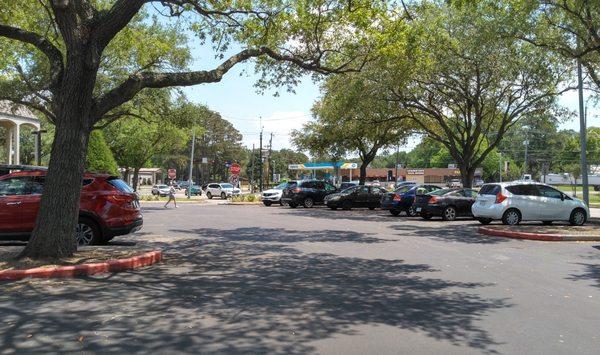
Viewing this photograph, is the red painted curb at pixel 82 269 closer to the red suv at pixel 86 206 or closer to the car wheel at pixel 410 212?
the red suv at pixel 86 206

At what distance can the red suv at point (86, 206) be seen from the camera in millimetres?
11422

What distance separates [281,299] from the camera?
24.0ft

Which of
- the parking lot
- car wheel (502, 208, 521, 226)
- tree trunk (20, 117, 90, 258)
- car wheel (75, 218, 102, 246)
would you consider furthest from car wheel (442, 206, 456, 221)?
tree trunk (20, 117, 90, 258)

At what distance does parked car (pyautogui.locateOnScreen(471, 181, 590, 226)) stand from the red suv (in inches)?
472

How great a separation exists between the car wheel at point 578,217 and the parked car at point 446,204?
433 cm

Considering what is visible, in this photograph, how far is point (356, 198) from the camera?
30812mm

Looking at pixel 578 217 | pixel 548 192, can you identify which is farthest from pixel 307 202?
pixel 578 217

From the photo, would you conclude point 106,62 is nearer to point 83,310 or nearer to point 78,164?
point 78,164

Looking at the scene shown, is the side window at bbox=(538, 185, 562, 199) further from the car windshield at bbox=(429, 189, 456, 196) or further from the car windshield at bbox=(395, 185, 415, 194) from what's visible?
the car windshield at bbox=(395, 185, 415, 194)

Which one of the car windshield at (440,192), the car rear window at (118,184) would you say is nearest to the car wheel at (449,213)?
the car windshield at (440,192)

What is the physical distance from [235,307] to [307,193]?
2637 centimetres

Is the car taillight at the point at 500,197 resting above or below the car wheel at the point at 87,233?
above

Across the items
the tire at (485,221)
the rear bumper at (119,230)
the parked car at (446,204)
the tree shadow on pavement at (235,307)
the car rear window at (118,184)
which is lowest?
the tree shadow on pavement at (235,307)

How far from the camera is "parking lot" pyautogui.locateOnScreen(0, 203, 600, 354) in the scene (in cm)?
541
